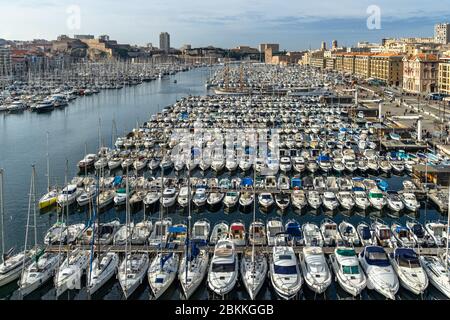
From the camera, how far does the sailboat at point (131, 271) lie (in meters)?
5.07

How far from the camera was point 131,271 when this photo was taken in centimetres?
529

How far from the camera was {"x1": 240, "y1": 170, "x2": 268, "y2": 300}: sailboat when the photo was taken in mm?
4945

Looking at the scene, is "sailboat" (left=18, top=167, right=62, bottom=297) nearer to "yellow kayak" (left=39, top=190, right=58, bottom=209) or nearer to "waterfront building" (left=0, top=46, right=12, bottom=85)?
"yellow kayak" (left=39, top=190, right=58, bottom=209)

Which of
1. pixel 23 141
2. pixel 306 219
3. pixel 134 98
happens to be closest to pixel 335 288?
pixel 306 219

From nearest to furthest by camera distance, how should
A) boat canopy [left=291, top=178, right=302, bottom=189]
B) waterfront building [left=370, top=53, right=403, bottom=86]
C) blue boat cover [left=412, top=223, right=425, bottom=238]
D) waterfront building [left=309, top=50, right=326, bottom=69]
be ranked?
blue boat cover [left=412, top=223, right=425, bottom=238]
boat canopy [left=291, top=178, right=302, bottom=189]
waterfront building [left=370, top=53, right=403, bottom=86]
waterfront building [left=309, top=50, right=326, bottom=69]

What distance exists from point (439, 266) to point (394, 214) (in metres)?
2.80

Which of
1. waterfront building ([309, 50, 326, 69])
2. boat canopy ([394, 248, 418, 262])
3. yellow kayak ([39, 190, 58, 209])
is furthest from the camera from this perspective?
waterfront building ([309, 50, 326, 69])

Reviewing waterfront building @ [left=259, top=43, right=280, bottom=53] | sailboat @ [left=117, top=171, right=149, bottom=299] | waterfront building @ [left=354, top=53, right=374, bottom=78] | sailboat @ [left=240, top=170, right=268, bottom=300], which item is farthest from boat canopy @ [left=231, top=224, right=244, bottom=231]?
waterfront building @ [left=259, top=43, right=280, bottom=53]

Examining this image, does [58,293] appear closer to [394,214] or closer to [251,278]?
[251,278]

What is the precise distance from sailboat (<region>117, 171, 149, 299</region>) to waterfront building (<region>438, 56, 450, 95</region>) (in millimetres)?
20252

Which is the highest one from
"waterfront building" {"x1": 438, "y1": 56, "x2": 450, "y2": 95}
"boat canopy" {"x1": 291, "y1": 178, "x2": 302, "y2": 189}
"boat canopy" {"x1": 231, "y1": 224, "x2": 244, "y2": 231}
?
"waterfront building" {"x1": 438, "y1": 56, "x2": 450, "y2": 95}

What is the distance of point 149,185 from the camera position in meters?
9.05

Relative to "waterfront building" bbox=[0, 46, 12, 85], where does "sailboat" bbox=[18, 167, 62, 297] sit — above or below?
below

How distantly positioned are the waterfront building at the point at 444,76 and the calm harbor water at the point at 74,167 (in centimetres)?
1395
